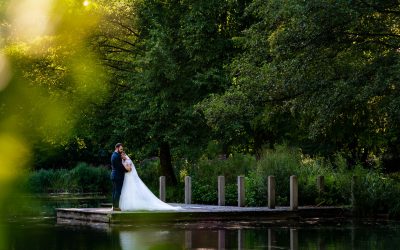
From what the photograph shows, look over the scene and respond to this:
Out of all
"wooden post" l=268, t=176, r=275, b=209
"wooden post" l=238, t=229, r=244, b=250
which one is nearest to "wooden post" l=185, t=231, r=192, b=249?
"wooden post" l=238, t=229, r=244, b=250

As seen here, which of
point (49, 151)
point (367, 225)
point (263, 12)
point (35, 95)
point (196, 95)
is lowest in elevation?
point (367, 225)

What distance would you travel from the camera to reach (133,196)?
83.9ft

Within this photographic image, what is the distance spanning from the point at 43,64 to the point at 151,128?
694cm

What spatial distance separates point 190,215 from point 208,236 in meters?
5.62

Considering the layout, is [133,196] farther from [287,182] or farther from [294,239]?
[294,239]

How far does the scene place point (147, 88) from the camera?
36688 millimetres

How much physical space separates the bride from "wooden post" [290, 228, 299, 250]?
6210 mm

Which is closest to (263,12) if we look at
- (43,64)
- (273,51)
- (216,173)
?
(273,51)

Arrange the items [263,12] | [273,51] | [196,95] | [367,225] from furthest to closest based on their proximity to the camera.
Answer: [196,95], [263,12], [273,51], [367,225]

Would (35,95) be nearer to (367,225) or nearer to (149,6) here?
(367,225)

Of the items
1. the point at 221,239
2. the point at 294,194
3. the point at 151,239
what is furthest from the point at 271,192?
the point at 151,239

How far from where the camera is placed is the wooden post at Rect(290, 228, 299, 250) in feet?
51.6

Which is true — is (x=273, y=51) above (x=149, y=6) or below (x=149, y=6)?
below

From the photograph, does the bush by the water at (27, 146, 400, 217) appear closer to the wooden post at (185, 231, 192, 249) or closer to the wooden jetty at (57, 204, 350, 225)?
the wooden jetty at (57, 204, 350, 225)
